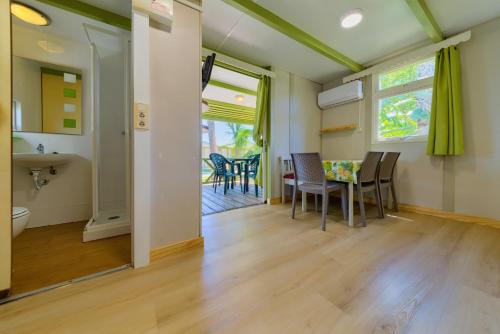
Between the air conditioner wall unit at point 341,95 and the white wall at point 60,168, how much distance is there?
11.9 feet

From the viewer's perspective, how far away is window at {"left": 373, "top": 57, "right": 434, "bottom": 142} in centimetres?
250

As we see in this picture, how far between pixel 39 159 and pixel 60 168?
349 millimetres

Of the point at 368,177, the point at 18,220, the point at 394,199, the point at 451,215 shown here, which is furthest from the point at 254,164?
the point at 18,220

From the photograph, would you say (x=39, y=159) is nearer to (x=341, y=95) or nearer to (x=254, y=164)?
(x=254, y=164)

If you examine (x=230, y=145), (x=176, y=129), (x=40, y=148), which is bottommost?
(x=40, y=148)

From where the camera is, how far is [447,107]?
Answer: 2.23m

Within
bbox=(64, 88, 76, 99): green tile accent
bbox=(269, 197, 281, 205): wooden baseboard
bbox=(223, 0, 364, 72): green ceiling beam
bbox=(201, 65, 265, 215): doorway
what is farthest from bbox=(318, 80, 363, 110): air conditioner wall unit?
bbox=(64, 88, 76, 99): green tile accent

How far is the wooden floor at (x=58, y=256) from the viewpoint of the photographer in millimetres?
1141

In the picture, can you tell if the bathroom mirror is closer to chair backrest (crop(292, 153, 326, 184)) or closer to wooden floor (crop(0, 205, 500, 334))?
wooden floor (crop(0, 205, 500, 334))

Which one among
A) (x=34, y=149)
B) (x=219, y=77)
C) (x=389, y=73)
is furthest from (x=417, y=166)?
(x=34, y=149)

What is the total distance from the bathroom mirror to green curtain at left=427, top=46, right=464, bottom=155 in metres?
4.32

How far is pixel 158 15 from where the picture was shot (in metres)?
1.27

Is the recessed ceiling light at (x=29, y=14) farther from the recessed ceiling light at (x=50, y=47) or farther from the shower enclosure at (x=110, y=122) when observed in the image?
the shower enclosure at (x=110, y=122)

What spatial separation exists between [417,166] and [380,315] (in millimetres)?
2489
